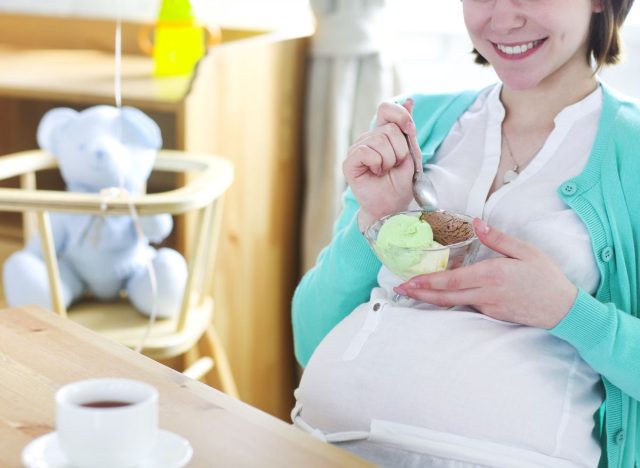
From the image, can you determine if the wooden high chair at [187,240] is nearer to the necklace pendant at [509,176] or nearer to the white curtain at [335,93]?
the white curtain at [335,93]

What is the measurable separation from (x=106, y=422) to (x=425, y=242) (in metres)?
0.49

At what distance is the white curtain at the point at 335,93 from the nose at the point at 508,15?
1097 mm

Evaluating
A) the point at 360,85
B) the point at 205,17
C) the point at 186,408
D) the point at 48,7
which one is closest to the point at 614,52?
the point at 186,408

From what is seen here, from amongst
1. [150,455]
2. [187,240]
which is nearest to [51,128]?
[187,240]

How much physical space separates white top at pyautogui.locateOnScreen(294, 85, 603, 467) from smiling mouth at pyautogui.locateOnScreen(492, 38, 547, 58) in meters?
0.10

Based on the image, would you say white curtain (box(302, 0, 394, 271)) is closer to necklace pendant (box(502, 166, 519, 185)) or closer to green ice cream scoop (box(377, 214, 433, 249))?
necklace pendant (box(502, 166, 519, 185))

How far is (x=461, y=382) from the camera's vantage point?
1.16 metres

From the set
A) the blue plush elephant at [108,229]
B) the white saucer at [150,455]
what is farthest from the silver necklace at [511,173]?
the blue plush elephant at [108,229]

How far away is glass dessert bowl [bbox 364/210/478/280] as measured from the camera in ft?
3.72

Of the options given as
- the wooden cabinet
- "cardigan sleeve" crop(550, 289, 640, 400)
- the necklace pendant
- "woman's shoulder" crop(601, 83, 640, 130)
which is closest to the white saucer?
"cardigan sleeve" crop(550, 289, 640, 400)

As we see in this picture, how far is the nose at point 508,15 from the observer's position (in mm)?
1239

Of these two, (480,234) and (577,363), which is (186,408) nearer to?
(480,234)

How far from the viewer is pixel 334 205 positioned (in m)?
2.38

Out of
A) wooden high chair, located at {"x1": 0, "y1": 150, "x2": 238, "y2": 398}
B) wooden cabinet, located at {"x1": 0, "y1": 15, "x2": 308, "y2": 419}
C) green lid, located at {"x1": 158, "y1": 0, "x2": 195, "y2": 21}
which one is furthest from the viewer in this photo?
green lid, located at {"x1": 158, "y1": 0, "x2": 195, "y2": 21}
